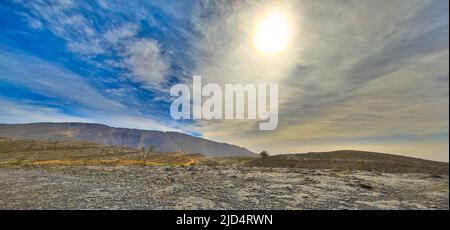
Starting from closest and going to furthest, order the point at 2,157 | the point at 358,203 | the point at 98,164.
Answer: the point at 2,157 < the point at 358,203 < the point at 98,164

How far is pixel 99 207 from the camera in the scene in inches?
286
